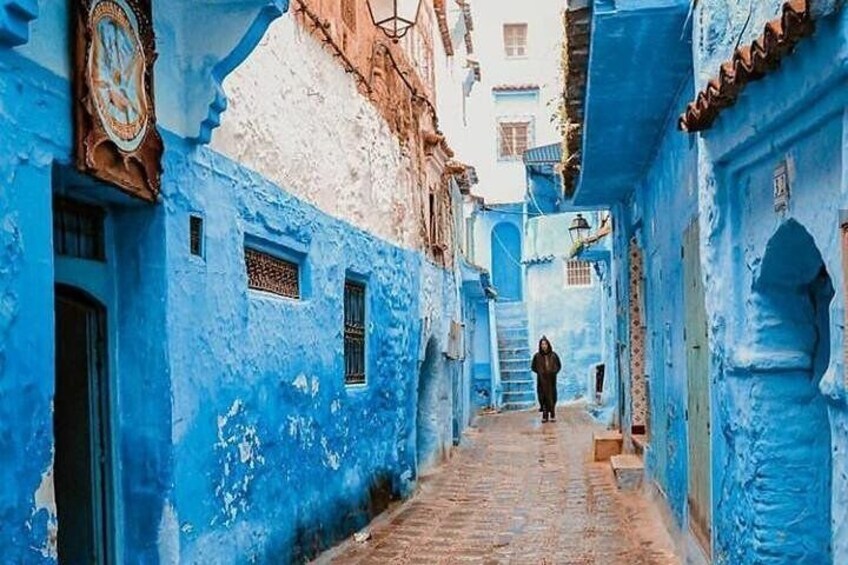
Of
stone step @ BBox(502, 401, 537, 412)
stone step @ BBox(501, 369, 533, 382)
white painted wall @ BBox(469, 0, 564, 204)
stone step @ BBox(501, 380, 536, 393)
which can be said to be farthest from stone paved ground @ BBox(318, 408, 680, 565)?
white painted wall @ BBox(469, 0, 564, 204)

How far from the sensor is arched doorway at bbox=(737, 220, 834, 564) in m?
4.66

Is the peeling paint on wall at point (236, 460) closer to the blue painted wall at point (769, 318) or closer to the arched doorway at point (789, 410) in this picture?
the blue painted wall at point (769, 318)

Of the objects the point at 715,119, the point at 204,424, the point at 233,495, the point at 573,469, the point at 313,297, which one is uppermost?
the point at 715,119

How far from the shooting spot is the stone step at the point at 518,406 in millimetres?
26516

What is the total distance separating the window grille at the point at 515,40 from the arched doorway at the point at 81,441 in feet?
105

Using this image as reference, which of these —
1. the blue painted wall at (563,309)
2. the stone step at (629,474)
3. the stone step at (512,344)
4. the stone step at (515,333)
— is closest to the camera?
the stone step at (629,474)

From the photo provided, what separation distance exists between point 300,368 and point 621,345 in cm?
748

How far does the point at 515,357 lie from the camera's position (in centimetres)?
2903

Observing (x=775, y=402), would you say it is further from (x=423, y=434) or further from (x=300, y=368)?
(x=423, y=434)

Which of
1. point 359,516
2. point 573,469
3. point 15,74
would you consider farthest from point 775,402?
point 573,469

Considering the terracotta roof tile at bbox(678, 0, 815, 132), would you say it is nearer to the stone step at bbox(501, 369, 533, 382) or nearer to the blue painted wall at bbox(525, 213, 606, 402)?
the stone step at bbox(501, 369, 533, 382)

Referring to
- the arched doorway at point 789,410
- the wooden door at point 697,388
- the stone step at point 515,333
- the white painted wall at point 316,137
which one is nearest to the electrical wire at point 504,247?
the stone step at point 515,333

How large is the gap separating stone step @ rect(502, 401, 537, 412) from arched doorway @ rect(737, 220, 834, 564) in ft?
70.6

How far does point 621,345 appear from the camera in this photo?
554 inches
